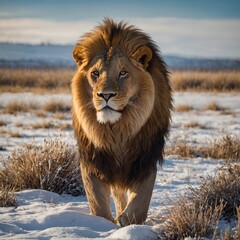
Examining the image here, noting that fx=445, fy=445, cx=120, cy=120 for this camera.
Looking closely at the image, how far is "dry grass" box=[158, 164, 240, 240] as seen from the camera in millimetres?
3213

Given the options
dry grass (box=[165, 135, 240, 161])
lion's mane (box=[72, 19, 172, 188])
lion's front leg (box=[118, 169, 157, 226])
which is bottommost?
dry grass (box=[165, 135, 240, 161])

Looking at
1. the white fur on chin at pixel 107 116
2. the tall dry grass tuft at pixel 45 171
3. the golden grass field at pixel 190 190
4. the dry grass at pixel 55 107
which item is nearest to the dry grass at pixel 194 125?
the golden grass field at pixel 190 190

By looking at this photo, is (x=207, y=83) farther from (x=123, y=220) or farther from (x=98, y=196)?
(x=123, y=220)

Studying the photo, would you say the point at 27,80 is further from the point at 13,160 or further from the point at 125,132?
the point at 125,132

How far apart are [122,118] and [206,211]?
1.06 metres

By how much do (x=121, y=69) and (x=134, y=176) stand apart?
0.95 meters

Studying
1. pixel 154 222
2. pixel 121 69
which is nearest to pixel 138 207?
pixel 154 222

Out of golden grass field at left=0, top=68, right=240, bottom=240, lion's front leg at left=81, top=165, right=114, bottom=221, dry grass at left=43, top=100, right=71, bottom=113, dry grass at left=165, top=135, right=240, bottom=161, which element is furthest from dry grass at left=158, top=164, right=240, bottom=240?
dry grass at left=43, top=100, right=71, bottom=113

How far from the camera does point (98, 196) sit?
388 centimetres

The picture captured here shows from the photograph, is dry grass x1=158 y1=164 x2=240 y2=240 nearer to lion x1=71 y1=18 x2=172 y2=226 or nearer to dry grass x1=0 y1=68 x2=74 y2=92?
lion x1=71 y1=18 x2=172 y2=226

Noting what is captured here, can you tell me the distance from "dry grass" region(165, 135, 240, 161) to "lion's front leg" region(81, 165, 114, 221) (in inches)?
120

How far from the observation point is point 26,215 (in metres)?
3.78

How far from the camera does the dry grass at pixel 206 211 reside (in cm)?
321

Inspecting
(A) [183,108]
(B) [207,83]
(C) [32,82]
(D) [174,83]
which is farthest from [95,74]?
(C) [32,82]
